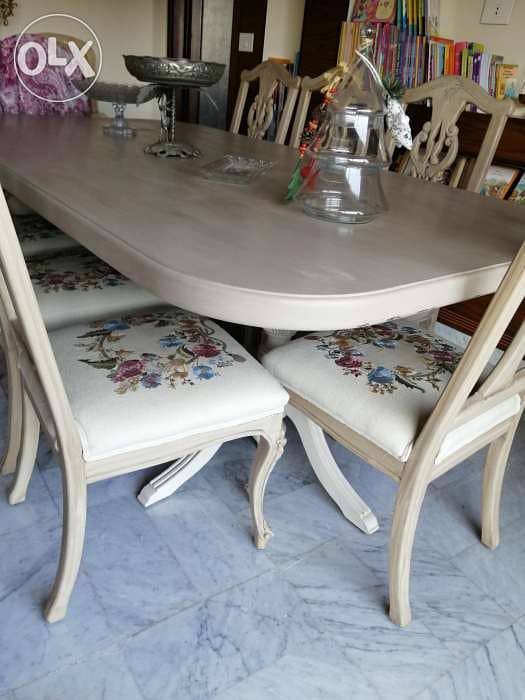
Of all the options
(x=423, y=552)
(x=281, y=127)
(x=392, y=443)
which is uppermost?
(x=281, y=127)

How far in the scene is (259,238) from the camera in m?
0.97

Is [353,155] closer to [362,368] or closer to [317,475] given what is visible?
[362,368]

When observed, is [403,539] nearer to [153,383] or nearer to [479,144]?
[153,383]

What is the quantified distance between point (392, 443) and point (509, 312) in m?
0.32

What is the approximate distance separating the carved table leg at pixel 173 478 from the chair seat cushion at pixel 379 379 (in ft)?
1.11

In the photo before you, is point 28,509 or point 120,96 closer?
point 28,509

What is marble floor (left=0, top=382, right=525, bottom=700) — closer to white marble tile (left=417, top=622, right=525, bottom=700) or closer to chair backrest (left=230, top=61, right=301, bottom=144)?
white marble tile (left=417, top=622, right=525, bottom=700)

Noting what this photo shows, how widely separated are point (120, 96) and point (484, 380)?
136 centimetres

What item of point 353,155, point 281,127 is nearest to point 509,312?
point 353,155

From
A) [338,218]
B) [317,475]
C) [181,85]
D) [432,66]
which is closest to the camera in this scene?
[338,218]

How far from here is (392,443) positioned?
1049 millimetres

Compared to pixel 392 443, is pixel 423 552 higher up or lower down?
lower down

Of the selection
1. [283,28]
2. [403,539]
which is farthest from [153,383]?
[283,28]

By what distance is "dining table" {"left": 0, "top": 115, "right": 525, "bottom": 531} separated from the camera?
787 millimetres
